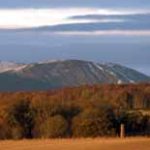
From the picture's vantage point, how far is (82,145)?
52.1 meters

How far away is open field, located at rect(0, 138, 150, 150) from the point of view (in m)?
50.8

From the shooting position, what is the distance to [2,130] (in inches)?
2832

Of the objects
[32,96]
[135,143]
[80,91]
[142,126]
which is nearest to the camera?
[135,143]

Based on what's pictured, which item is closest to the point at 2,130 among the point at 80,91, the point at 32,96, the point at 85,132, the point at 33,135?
the point at 33,135

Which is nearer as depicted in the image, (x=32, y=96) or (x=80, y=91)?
(x=32, y=96)

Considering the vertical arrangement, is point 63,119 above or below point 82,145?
above

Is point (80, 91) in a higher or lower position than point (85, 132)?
higher

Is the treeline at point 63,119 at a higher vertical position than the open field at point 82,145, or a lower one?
higher

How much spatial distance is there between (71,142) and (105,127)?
15015 millimetres

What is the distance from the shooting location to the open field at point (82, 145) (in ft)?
167

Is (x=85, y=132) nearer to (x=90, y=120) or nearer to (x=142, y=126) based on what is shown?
(x=90, y=120)

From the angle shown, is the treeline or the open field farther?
the treeline

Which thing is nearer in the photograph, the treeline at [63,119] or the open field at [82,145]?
the open field at [82,145]

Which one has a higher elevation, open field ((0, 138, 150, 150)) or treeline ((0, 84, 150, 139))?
treeline ((0, 84, 150, 139))
